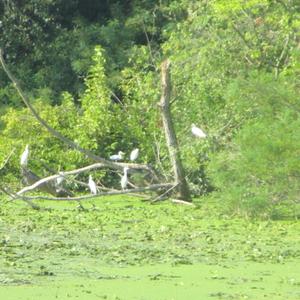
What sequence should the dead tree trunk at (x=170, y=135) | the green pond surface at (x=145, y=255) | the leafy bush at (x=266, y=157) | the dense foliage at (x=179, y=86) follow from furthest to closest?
the dead tree trunk at (x=170, y=135) < the dense foliage at (x=179, y=86) < the leafy bush at (x=266, y=157) < the green pond surface at (x=145, y=255)

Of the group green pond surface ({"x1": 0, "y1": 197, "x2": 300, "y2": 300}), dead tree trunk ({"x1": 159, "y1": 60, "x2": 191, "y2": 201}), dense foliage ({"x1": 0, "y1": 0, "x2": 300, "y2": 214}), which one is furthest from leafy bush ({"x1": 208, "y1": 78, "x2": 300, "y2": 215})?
dead tree trunk ({"x1": 159, "y1": 60, "x2": 191, "y2": 201})

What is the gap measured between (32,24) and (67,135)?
18.9 feet

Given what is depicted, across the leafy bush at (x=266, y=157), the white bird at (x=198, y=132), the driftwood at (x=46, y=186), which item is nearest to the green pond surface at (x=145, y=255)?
the leafy bush at (x=266, y=157)

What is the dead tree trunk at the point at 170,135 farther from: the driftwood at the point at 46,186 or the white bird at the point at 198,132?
the driftwood at the point at 46,186

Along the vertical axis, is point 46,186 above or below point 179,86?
below

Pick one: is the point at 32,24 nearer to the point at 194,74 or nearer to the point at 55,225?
the point at 194,74

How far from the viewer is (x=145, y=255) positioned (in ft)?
28.5

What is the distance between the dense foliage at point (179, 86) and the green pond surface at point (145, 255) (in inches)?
31.4

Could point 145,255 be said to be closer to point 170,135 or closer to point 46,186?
point 170,135

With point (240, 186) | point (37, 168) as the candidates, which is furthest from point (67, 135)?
point (240, 186)

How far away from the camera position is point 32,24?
21672 mm

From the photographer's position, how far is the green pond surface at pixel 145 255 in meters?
6.99

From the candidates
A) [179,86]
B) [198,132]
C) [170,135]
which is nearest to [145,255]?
[198,132]

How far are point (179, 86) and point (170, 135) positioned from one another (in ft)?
4.79
